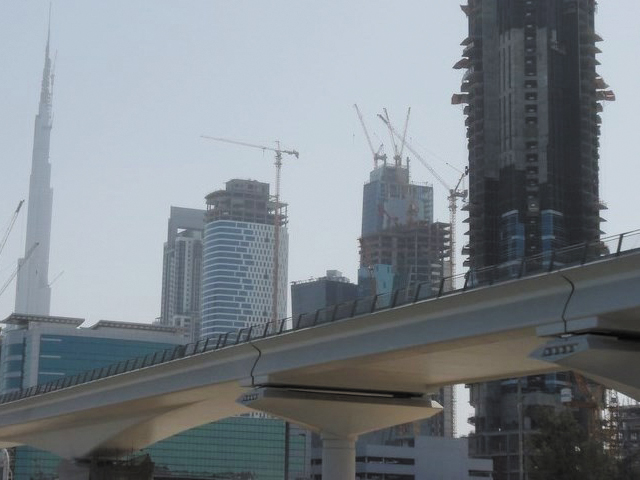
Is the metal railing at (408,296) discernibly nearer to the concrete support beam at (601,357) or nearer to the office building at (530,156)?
the concrete support beam at (601,357)

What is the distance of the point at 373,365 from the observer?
56.6 metres

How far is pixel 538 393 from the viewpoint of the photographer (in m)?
173

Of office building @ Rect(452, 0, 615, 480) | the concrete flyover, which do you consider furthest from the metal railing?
office building @ Rect(452, 0, 615, 480)

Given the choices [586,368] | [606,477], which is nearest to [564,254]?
[586,368]

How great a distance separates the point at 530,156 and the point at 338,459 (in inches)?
4679

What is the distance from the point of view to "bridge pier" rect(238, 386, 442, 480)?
209 ft

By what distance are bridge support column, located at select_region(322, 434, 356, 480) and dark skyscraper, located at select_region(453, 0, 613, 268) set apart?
362 feet

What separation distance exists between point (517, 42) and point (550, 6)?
750 centimetres

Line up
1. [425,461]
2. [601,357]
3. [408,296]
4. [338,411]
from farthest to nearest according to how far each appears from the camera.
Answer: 1. [425,461]
2. [338,411]
3. [408,296]
4. [601,357]

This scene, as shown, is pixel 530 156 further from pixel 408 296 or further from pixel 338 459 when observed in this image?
pixel 408 296

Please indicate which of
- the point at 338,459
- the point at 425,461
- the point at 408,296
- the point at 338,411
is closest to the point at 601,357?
the point at 408,296

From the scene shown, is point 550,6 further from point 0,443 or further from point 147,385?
point 147,385

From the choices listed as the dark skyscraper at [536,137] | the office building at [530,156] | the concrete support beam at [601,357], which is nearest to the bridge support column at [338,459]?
the concrete support beam at [601,357]

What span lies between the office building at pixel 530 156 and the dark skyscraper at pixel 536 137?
15 centimetres
